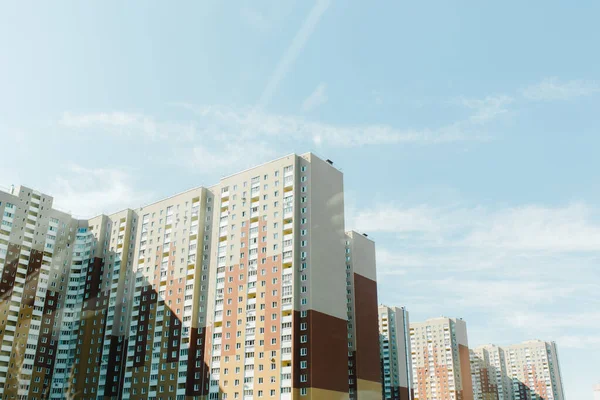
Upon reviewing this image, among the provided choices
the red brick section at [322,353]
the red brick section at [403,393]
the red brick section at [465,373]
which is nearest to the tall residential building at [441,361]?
the red brick section at [465,373]

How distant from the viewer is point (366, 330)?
12025 cm

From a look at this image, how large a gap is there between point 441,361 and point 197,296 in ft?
359

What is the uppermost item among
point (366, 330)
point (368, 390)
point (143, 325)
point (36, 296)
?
point (36, 296)

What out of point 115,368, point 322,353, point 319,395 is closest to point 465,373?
point 322,353

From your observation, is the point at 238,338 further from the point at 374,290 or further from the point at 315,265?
the point at 374,290

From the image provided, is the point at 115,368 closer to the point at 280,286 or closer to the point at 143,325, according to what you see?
the point at 143,325

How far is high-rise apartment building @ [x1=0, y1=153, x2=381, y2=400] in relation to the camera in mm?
89312

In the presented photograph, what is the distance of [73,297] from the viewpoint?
11906 centimetres

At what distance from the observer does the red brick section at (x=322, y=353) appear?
84.4 metres

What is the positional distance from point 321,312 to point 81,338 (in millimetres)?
53393

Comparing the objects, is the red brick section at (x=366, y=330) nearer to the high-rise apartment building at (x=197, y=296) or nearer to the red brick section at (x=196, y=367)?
the high-rise apartment building at (x=197, y=296)

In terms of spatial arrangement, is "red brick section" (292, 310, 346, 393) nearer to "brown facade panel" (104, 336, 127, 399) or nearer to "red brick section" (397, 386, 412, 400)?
"brown facade panel" (104, 336, 127, 399)

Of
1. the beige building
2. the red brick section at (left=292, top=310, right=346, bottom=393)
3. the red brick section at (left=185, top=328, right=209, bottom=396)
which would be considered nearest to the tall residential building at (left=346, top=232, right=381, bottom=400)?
the beige building

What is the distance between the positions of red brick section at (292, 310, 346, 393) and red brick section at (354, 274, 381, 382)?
80.3 ft
